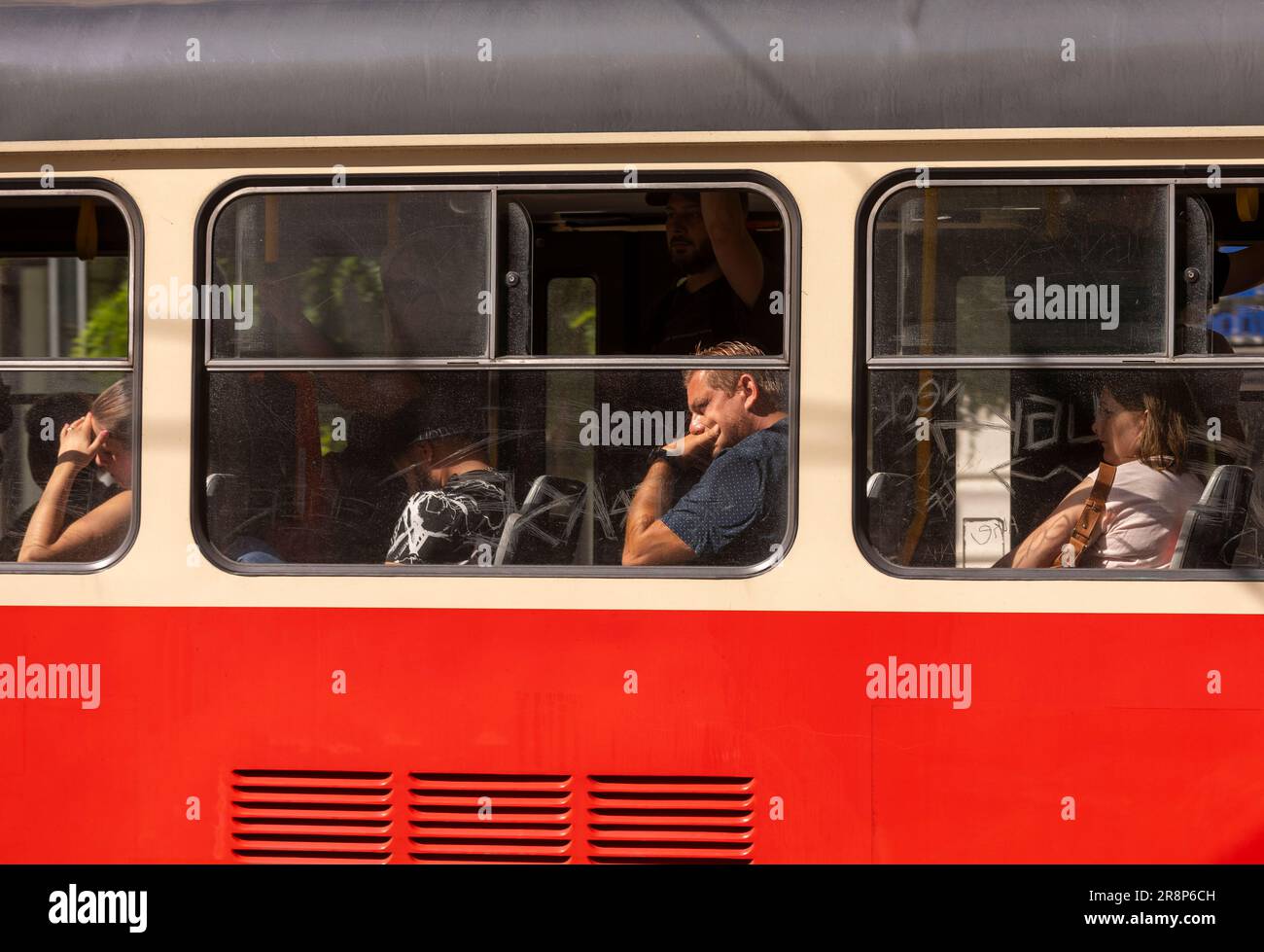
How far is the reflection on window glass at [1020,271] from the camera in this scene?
2.87 meters

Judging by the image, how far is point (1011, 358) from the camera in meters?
2.86

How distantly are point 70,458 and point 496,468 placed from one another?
1059 mm

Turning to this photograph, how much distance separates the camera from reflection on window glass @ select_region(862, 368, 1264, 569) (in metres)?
2.88

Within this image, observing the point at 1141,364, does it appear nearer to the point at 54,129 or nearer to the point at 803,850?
the point at 803,850

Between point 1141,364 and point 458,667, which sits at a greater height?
point 1141,364

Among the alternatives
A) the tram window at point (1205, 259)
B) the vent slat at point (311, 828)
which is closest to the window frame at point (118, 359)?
the vent slat at point (311, 828)

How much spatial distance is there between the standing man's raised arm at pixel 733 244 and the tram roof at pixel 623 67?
Result: 17 centimetres

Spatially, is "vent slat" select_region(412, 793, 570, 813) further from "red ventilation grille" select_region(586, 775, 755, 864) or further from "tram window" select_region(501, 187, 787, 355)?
"tram window" select_region(501, 187, 787, 355)

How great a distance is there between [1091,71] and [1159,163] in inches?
10.3

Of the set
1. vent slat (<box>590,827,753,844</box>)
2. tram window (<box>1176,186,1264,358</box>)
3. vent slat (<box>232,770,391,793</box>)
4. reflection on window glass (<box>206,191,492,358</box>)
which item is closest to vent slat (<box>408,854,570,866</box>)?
vent slat (<box>590,827,753,844</box>)

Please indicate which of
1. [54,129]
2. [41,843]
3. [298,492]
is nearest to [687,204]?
[298,492]

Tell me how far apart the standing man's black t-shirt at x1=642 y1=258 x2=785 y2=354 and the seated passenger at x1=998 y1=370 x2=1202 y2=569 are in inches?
30.4

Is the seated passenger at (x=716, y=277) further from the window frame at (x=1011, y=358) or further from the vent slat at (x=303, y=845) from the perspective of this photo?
the vent slat at (x=303, y=845)
